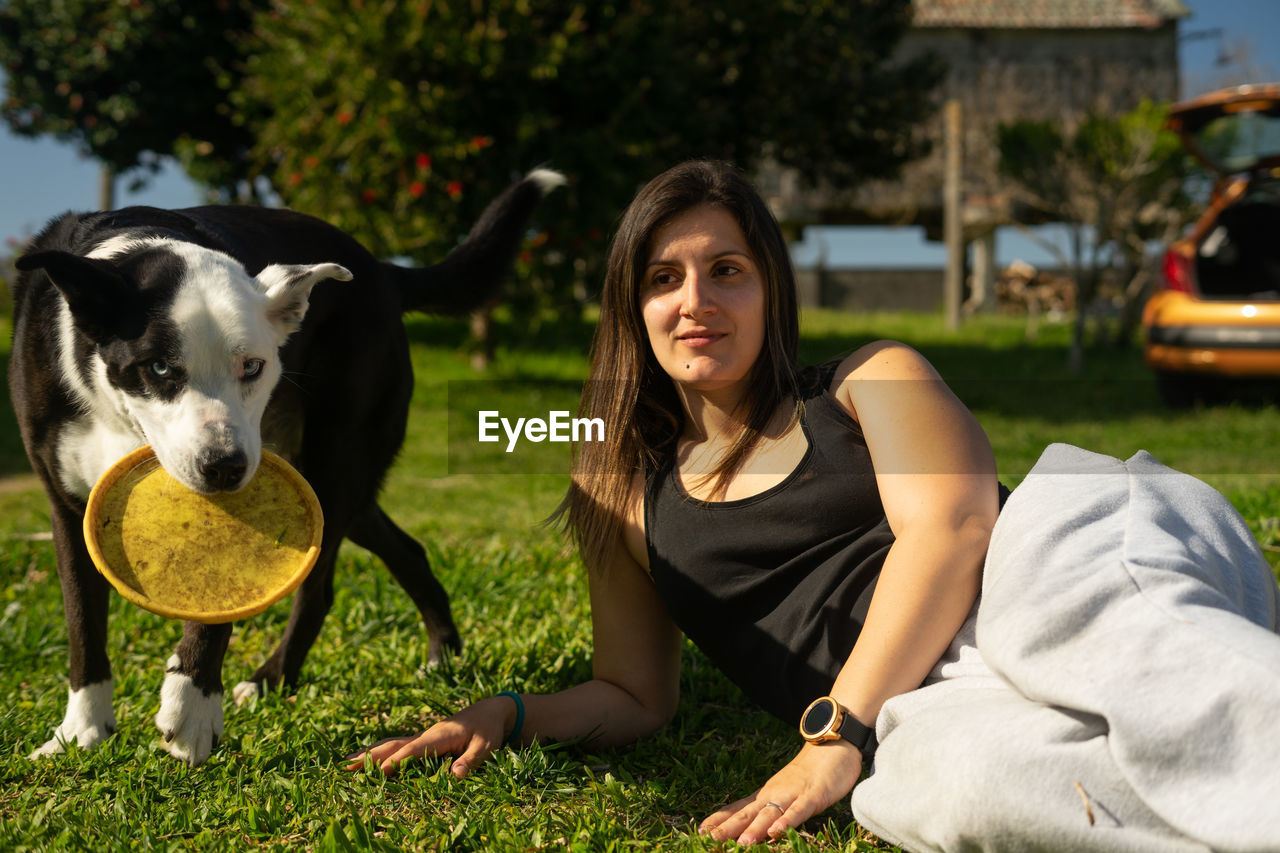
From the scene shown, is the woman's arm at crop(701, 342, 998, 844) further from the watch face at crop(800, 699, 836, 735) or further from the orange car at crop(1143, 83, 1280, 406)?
the orange car at crop(1143, 83, 1280, 406)

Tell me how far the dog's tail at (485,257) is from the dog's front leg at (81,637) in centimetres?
114

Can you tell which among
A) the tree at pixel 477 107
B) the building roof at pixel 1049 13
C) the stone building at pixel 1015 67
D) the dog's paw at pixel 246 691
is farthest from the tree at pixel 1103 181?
the dog's paw at pixel 246 691

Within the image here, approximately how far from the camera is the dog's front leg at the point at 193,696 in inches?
94.0

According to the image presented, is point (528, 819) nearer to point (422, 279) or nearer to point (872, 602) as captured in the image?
point (872, 602)

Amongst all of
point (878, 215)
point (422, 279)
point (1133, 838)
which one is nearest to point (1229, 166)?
point (422, 279)

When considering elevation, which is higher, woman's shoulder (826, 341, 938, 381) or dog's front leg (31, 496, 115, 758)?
woman's shoulder (826, 341, 938, 381)

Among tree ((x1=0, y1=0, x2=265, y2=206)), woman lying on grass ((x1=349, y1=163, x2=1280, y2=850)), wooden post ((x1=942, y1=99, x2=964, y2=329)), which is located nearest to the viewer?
woman lying on grass ((x1=349, y1=163, x2=1280, y2=850))

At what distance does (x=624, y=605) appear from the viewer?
257 centimetres

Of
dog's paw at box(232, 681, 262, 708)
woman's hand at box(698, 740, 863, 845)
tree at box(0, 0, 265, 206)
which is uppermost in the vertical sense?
tree at box(0, 0, 265, 206)

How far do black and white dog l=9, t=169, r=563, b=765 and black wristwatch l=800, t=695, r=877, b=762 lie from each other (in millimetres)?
1218

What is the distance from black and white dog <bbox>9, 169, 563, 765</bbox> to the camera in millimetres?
2195

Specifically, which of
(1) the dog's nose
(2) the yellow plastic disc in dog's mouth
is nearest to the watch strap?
(2) the yellow plastic disc in dog's mouth

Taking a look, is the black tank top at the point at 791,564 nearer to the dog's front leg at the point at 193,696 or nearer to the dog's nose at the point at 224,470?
the dog's nose at the point at 224,470

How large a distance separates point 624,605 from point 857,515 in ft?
2.07
